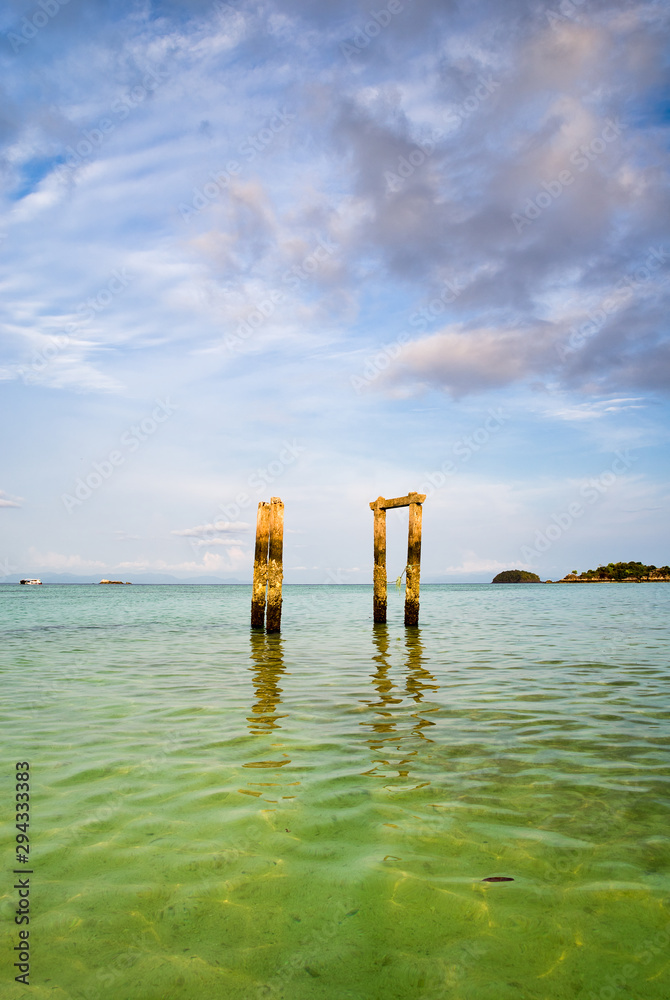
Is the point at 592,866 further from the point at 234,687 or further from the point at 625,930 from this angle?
the point at 234,687

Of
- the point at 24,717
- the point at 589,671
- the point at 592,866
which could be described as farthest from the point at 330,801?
the point at 589,671

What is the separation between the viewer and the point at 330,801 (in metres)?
4.51

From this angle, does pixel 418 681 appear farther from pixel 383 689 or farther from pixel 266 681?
pixel 266 681

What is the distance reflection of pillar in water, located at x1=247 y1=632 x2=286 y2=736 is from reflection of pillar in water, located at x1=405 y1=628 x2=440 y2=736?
1667mm

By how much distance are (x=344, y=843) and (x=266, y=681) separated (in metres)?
6.23

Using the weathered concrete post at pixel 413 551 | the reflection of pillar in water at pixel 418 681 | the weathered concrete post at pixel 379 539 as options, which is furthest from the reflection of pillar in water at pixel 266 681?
the weathered concrete post at pixel 413 551

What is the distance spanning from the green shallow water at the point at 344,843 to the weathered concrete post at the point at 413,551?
345 inches

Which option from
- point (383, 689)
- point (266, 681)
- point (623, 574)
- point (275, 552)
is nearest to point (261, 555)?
point (275, 552)

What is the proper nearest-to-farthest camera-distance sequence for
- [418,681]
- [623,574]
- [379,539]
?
[418,681] → [379,539] → [623,574]

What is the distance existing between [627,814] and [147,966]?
10.9 ft

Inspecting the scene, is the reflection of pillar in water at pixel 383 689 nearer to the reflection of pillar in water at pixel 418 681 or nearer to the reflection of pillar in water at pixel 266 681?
the reflection of pillar in water at pixel 418 681

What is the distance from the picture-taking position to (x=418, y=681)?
9.61 m

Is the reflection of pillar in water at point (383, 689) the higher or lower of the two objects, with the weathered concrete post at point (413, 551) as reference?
lower

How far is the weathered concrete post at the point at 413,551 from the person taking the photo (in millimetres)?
17250
